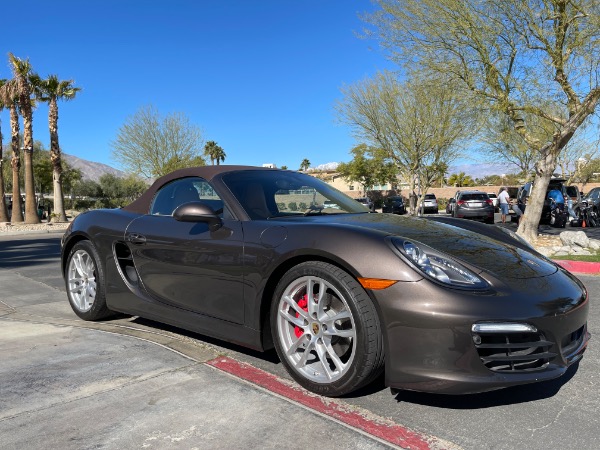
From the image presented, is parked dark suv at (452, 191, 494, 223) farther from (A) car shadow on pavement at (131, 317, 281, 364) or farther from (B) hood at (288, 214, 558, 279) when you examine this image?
(A) car shadow on pavement at (131, 317, 281, 364)

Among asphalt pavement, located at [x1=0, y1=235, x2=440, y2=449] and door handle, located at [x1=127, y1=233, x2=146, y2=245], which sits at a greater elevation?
door handle, located at [x1=127, y1=233, x2=146, y2=245]

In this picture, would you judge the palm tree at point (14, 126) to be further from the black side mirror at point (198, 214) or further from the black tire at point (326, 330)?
the black tire at point (326, 330)

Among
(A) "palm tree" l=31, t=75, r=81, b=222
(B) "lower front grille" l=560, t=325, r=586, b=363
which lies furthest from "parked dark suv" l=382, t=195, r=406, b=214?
(B) "lower front grille" l=560, t=325, r=586, b=363

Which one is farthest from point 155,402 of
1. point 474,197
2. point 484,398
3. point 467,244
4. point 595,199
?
point 474,197

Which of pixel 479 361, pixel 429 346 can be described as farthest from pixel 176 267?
pixel 479 361

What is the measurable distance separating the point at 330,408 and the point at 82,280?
9.61 feet

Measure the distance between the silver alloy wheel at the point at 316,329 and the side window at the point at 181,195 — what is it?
1197 millimetres

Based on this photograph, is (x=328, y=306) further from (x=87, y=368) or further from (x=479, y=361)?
(x=87, y=368)

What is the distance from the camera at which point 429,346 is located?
230 cm

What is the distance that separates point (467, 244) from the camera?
9.46 feet

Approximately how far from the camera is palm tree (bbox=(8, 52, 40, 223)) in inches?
934

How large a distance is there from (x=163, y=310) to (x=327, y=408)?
1.59m

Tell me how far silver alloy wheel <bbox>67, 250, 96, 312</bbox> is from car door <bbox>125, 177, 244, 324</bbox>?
0.78 meters

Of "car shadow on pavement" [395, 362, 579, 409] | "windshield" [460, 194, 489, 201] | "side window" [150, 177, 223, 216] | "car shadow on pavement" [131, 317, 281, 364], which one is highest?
"windshield" [460, 194, 489, 201]
